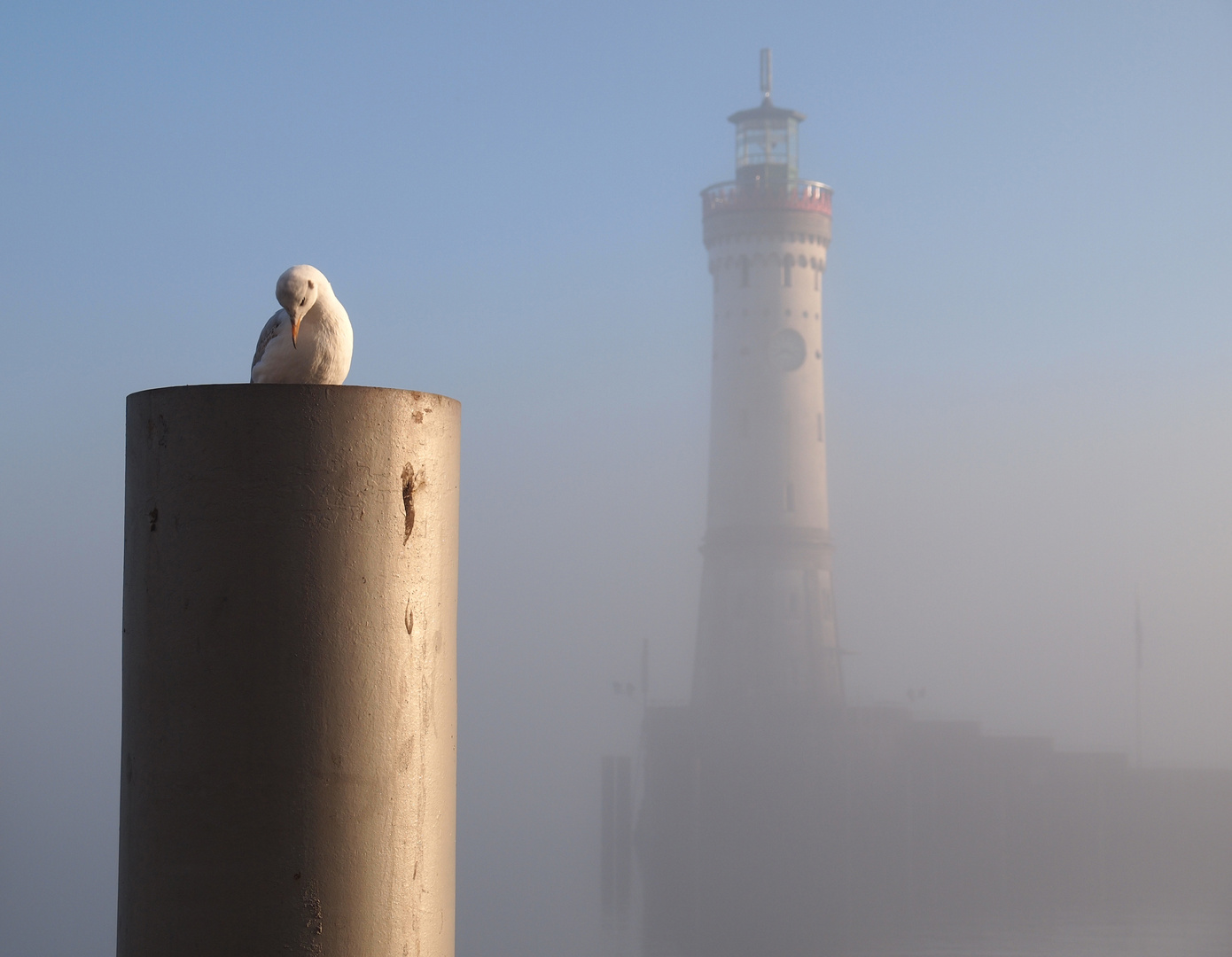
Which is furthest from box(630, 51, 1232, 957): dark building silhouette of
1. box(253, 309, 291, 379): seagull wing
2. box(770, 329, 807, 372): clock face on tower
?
box(253, 309, 291, 379): seagull wing

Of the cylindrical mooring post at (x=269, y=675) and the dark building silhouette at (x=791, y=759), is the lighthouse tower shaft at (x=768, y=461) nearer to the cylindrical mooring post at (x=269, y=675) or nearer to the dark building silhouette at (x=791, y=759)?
the dark building silhouette at (x=791, y=759)

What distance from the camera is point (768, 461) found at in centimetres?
4956

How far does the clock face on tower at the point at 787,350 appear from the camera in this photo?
50.1 m

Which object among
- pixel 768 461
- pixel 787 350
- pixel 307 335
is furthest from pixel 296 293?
pixel 787 350

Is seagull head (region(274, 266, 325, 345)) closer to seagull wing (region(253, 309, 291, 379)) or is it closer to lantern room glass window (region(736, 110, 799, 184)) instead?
seagull wing (region(253, 309, 291, 379))

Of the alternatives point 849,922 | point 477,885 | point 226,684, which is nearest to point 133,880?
point 226,684

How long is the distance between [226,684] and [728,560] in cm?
4847

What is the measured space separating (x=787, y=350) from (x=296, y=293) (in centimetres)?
4658

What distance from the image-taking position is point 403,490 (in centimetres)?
363

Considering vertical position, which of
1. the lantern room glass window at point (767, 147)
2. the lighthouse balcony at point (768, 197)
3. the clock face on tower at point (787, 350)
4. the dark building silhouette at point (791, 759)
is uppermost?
the lantern room glass window at point (767, 147)

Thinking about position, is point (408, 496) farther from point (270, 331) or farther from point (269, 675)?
point (270, 331)

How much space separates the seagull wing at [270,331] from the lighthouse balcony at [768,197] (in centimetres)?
4867

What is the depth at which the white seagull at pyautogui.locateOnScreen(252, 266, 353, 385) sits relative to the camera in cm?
456

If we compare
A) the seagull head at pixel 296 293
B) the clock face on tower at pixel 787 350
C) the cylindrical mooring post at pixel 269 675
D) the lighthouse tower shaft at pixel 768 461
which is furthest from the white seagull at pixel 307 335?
the clock face on tower at pixel 787 350
